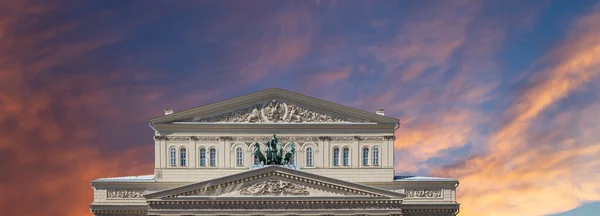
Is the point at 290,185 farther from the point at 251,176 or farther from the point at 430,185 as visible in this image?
the point at 430,185

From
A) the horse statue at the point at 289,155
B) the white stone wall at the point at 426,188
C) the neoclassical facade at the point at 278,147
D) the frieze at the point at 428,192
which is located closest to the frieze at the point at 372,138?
the neoclassical facade at the point at 278,147

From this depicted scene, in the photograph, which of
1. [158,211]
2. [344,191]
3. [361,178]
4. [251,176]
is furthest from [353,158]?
[158,211]

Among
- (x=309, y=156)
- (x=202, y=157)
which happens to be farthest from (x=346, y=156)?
(x=202, y=157)

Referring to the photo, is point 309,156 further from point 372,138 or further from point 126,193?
Answer: point 126,193

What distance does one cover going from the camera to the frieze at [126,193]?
65312mm

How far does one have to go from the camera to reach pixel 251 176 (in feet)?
198

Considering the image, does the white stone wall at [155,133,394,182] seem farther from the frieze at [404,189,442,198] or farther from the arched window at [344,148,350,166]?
the frieze at [404,189,442,198]

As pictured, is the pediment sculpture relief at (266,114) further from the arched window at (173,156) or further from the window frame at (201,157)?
the arched window at (173,156)

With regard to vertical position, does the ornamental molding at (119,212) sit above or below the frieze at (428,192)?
below

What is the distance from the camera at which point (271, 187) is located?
60719mm

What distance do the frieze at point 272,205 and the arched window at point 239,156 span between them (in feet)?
21.8

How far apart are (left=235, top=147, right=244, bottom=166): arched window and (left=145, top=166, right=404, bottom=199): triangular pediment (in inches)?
244

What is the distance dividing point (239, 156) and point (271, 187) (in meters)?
7.06

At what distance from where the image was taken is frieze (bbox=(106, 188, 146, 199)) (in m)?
65.3
